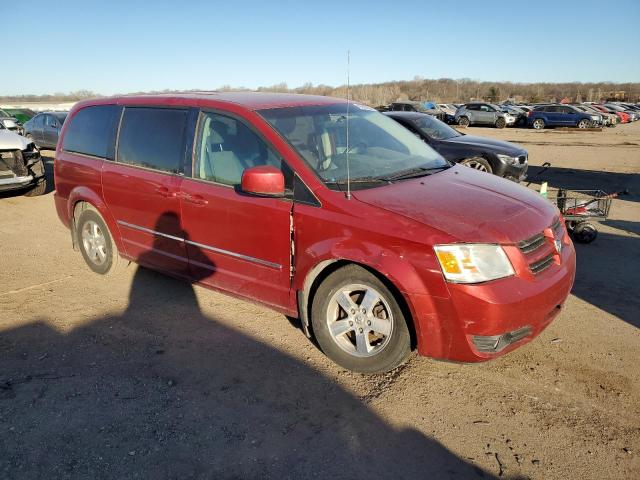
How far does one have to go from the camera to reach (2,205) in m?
8.86

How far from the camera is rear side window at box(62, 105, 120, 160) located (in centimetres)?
476

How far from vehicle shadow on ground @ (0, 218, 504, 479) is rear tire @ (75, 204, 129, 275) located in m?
1.16

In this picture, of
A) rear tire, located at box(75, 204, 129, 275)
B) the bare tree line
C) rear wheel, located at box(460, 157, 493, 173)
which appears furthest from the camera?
the bare tree line

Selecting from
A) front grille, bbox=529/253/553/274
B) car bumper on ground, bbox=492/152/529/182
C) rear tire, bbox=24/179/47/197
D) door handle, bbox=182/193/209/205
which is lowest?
rear tire, bbox=24/179/47/197

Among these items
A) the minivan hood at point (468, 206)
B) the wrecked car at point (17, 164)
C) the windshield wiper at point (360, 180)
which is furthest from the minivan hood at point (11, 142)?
the minivan hood at point (468, 206)

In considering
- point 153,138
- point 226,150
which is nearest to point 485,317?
point 226,150

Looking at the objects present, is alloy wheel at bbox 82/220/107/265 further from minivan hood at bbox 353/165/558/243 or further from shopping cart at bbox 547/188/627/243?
shopping cart at bbox 547/188/627/243

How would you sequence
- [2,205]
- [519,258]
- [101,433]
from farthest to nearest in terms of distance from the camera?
[2,205]
[519,258]
[101,433]

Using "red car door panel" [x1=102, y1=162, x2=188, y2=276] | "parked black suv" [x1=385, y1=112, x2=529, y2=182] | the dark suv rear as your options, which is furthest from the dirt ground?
the dark suv rear

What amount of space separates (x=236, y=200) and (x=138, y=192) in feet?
4.10

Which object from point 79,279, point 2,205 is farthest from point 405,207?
point 2,205

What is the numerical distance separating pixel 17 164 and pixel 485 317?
909 cm

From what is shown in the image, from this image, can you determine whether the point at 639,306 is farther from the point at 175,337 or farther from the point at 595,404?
the point at 175,337

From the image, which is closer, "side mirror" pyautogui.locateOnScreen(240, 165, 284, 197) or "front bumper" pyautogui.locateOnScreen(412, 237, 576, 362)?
"front bumper" pyautogui.locateOnScreen(412, 237, 576, 362)
